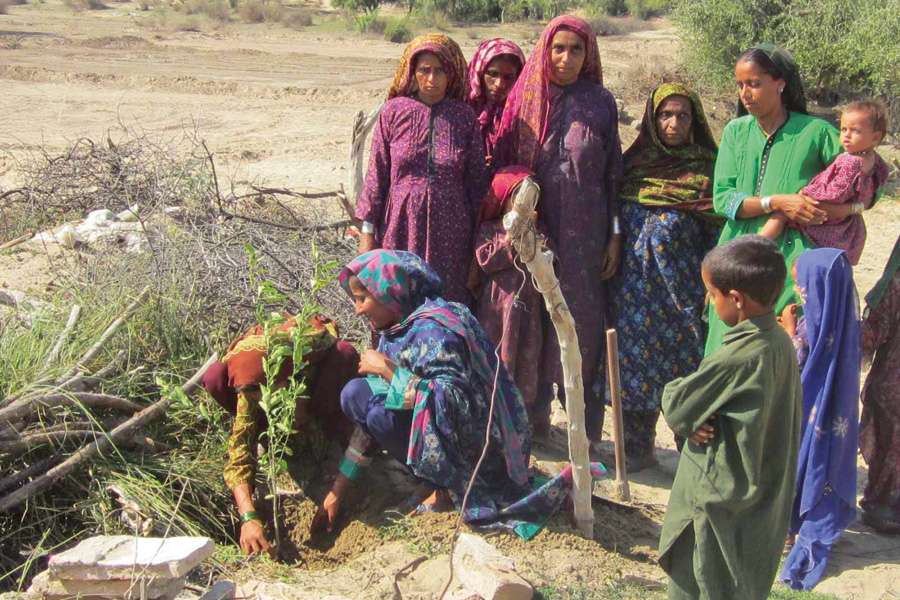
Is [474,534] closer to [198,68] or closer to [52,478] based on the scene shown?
[52,478]

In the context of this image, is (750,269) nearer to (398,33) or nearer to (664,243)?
(664,243)

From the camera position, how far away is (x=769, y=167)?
12.8 ft

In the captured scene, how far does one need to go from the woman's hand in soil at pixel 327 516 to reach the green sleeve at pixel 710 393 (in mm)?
1498

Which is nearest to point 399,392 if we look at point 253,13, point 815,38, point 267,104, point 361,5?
point 815,38

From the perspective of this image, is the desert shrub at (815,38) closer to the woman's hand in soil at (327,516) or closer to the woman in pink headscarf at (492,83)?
the woman in pink headscarf at (492,83)

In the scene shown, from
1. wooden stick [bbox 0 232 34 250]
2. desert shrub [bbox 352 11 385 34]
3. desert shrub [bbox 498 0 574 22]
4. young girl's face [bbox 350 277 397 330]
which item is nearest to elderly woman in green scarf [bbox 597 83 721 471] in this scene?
young girl's face [bbox 350 277 397 330]

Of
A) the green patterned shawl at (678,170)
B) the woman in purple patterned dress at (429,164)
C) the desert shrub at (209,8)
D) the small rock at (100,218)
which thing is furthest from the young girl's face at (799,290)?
the desert shrub at (209,8)

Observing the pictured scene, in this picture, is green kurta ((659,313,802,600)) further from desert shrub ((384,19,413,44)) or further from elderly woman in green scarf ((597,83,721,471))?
desert shrub ((384,19,413,44))

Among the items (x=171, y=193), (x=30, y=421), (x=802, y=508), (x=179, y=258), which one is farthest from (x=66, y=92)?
(x=802, y=508)

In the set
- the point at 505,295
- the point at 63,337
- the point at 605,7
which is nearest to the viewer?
the point at 63,337

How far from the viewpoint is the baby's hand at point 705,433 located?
272 cm

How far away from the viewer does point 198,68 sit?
59.1 feet

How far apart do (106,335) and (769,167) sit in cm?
272

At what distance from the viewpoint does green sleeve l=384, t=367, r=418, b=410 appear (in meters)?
3.47
